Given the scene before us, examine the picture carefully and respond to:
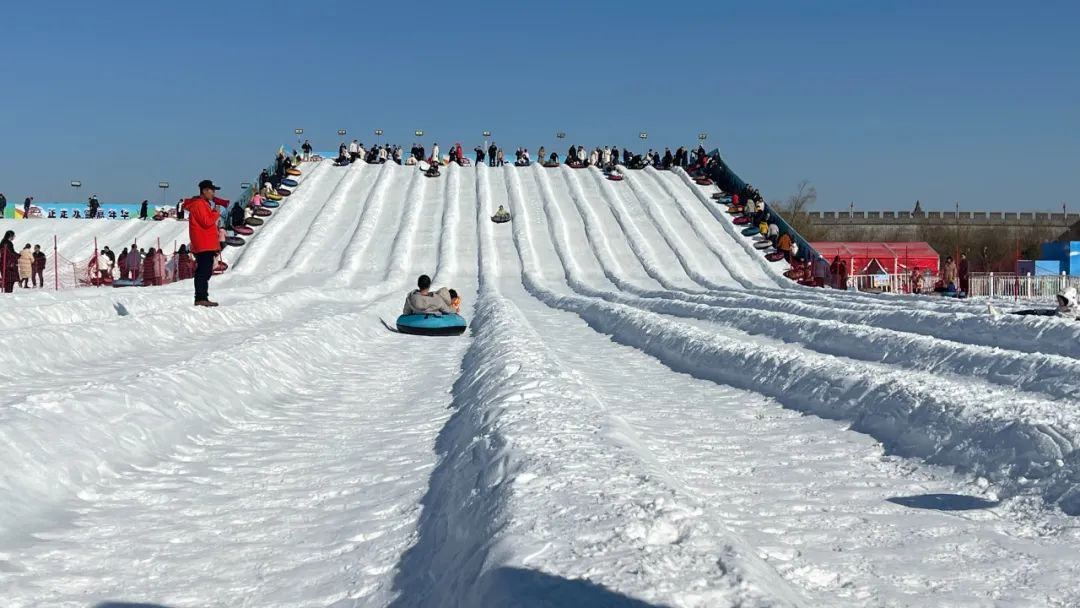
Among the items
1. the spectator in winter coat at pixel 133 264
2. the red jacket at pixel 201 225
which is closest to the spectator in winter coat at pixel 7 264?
the spectator in winter coat at pixel 133 264

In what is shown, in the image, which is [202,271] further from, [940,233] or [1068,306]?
[940,233]

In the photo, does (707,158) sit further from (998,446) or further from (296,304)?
(998,446)

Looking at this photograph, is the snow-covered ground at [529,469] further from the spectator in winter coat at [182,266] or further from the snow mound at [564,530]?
the spectator in winter coat at [182,266]

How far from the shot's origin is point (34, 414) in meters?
5.55

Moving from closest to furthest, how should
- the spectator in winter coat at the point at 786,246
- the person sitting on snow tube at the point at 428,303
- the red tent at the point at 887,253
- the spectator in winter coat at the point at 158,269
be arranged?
1. the person sitting on snow tube at the point at 428,303
2. the spectator in winter coat at the point at 158,269
3. the spectator in winter coat at the point at 786,246
4. the red tent at the point at 887,253

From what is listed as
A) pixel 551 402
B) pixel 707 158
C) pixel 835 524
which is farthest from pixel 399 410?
pixel 707 158

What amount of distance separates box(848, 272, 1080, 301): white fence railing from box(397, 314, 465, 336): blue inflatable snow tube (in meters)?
18.4

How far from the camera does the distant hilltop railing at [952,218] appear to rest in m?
96.1

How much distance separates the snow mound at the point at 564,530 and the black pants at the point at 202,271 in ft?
25.8

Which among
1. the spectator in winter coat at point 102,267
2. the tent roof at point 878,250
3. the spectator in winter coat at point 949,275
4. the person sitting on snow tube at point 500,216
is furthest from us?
the tent roof at point 878,250

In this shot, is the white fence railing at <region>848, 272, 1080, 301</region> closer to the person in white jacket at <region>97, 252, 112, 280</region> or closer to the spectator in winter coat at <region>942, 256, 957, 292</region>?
the spectator in winter coat at <region>942, 256, 957, 292</region>

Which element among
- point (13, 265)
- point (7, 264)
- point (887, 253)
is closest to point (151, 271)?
point (13, 265)

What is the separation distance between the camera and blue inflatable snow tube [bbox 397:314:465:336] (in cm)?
1416

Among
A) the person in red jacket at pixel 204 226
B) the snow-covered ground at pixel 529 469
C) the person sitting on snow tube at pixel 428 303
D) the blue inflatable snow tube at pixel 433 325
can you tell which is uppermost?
the person in red jacket at pixel 204 226
